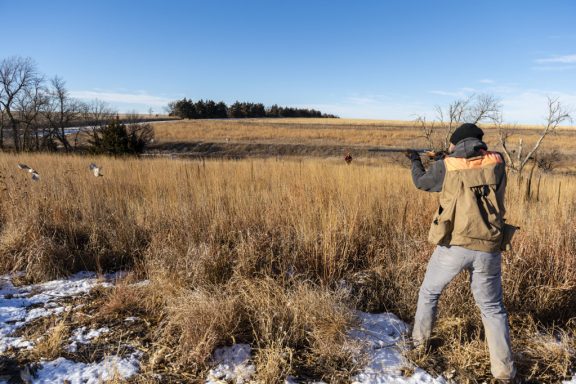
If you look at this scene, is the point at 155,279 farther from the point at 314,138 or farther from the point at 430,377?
the point at 314,138

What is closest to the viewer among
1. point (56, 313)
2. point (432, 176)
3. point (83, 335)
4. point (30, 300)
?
point (432, 176)

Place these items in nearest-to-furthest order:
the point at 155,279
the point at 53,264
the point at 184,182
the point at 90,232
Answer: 1. the point at 155,279
2. the point at 53,264
3. the point at 90,232
4. the point at 184,182

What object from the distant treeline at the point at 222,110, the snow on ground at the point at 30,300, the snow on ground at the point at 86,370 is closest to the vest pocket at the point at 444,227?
the snow on ground at the point at 86,370

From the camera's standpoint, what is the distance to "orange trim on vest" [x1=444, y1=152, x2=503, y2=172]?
219 cm

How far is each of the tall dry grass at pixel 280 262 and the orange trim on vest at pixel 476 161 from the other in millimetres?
1295

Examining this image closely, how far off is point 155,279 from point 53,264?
1397 mm

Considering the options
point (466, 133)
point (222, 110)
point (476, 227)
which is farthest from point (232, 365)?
point (222, 110)

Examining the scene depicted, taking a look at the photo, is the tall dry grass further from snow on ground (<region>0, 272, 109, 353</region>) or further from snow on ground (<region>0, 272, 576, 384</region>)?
snow on ground (<region>0, 272, 109, 353</region>)

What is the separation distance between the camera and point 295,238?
4.08m

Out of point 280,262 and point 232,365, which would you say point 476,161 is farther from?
point 280,262

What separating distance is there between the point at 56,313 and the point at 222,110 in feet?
232

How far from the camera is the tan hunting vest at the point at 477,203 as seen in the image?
7.11 ft

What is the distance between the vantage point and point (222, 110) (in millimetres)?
71125

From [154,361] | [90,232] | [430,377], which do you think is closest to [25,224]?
[90,232]
